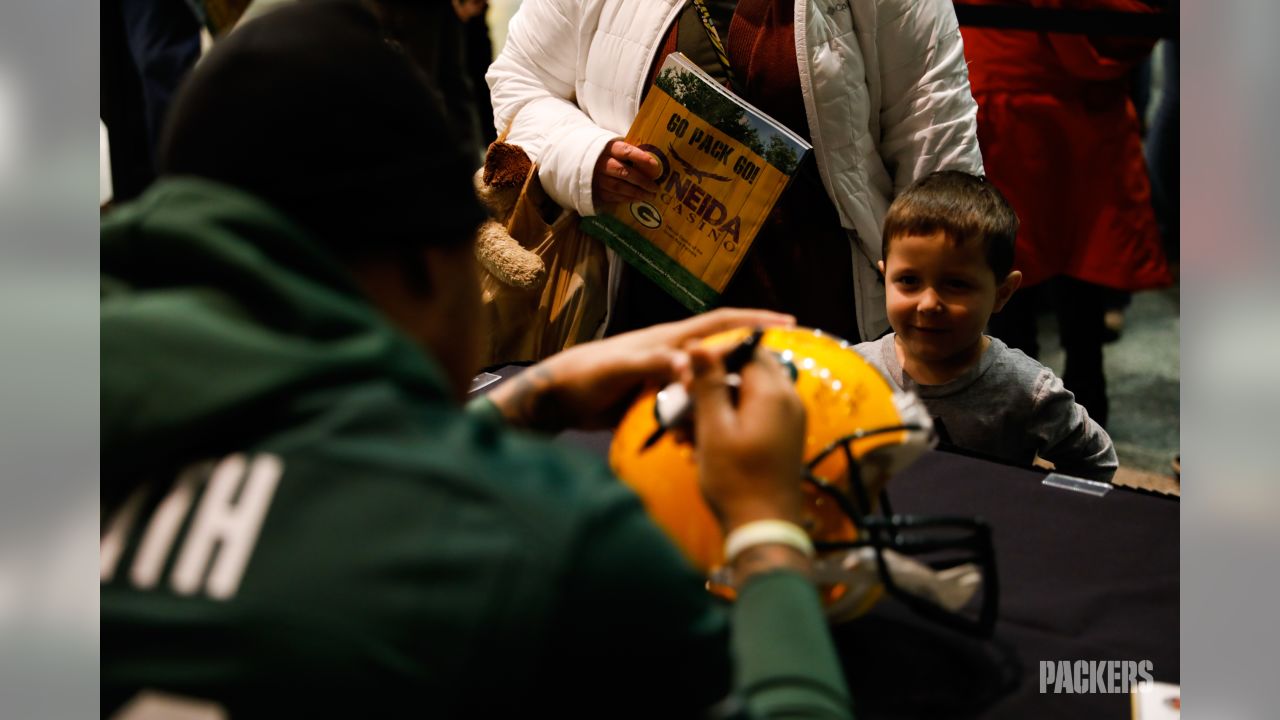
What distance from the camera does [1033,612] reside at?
114cm

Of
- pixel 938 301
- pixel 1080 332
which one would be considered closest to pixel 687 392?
pixel 938 301

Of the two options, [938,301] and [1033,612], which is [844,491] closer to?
[1033,612]

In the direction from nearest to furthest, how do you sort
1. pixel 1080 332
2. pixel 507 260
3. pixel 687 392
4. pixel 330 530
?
pixel 330 530
pixel 687 392
pixel 507 260
pixel 1080 332

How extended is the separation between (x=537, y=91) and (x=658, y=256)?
41 centimetres

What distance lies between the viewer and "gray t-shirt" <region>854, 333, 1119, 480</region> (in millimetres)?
1632

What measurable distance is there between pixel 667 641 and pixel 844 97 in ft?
4.39

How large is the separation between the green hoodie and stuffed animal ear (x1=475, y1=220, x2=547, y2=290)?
125cm

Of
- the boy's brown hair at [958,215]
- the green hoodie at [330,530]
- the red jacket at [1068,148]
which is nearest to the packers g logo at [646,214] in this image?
the boy's brown hair at [958,215]

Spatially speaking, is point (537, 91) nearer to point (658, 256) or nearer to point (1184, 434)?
point (658, 256)

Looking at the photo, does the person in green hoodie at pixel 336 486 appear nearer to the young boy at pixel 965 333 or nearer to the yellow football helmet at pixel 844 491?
the yellow football helmet at pixel 844 491

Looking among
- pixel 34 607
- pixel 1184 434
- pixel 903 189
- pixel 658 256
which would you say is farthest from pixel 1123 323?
pixel 34 607

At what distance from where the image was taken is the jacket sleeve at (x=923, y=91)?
183cm

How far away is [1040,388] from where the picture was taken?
1.67m

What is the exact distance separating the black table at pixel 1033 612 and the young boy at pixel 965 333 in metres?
0.28
